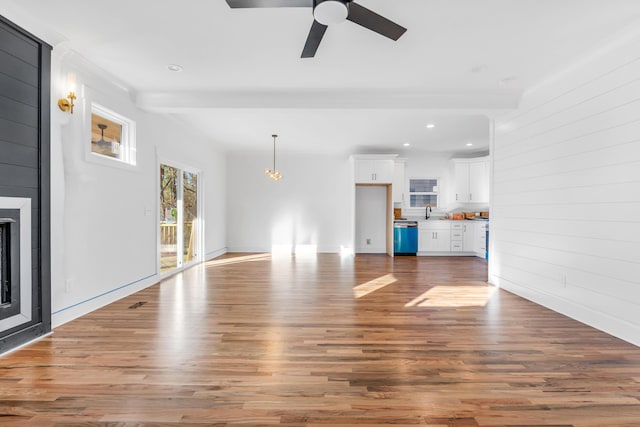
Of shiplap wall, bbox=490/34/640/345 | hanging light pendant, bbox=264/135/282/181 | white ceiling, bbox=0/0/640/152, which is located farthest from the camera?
hanging light pendant, bbox=264/135/282/181

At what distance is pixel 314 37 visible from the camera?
235cm

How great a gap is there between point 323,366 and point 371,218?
6221mm

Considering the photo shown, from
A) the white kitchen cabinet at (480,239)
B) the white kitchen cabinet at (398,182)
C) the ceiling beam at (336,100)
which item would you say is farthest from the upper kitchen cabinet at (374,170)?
the ceiling beam at (336,100)

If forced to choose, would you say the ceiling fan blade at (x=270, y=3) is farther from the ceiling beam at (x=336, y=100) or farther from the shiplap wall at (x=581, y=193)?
the shiplap wall at (x=581, y=193)

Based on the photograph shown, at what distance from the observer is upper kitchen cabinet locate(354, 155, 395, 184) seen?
761 centimetres

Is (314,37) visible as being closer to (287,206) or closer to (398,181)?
(398,181)

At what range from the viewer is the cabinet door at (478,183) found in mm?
7754

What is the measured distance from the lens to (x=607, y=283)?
2.98 m

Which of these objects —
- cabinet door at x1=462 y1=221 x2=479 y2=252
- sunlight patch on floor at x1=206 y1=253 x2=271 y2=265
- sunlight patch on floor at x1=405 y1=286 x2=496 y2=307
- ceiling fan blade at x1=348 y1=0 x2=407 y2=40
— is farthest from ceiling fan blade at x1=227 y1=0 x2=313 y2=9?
cabinet door at x1=462 y1=221 x2=479 y2=252

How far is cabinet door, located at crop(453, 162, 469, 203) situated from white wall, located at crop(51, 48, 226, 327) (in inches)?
251

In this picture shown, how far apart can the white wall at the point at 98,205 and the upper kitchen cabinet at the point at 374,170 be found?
4.10m

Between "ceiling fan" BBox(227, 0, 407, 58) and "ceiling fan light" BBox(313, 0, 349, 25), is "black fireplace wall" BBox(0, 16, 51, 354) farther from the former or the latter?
"ceiling fan light" BBox(313, 0, 349, 25)

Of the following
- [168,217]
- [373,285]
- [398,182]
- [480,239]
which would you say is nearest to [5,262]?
[168,217]

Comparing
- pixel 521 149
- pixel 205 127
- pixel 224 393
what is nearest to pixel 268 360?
pixel 224 393
